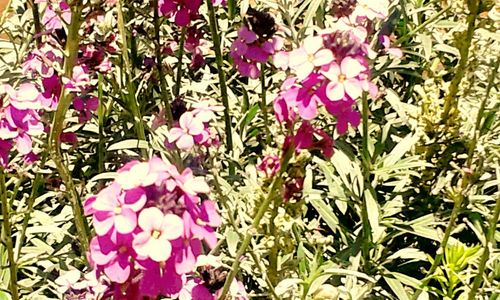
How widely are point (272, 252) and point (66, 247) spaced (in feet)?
3.31

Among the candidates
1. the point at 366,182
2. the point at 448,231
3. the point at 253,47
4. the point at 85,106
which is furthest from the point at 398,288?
the point at 85,106

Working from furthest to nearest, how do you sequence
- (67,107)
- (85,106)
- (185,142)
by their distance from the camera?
(85,106)
(67,107)
(185,142)

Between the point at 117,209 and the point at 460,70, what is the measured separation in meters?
1.57

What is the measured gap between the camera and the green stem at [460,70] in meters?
2.47

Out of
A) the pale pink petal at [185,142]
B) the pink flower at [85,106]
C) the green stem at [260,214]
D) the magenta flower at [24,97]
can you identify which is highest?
the magenta flower at [24,97]

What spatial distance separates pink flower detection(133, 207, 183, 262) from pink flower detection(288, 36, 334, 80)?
49 centimetres

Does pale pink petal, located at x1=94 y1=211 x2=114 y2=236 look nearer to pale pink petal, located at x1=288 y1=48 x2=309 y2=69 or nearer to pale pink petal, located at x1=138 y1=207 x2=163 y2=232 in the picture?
pale pink petal, located at x1=138 y1=207 x2=163 y2=232

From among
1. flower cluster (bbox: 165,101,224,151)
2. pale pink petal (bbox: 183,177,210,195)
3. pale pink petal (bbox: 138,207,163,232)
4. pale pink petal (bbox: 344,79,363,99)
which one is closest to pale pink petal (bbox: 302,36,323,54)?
pale pink petal (bbox: 344,79,363,99)

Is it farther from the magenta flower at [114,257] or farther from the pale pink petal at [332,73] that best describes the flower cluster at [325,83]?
the magenta flower at [114,257]

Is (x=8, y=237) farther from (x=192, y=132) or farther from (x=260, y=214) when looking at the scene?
(x=260, y=214)

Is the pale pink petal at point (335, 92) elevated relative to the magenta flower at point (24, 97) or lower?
lower

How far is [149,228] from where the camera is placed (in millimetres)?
1313

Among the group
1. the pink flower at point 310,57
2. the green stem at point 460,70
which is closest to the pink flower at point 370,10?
the green stem at point 460,70

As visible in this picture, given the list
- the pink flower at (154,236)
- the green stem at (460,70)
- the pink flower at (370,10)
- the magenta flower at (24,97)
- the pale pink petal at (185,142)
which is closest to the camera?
the pink flower at (154,236)
